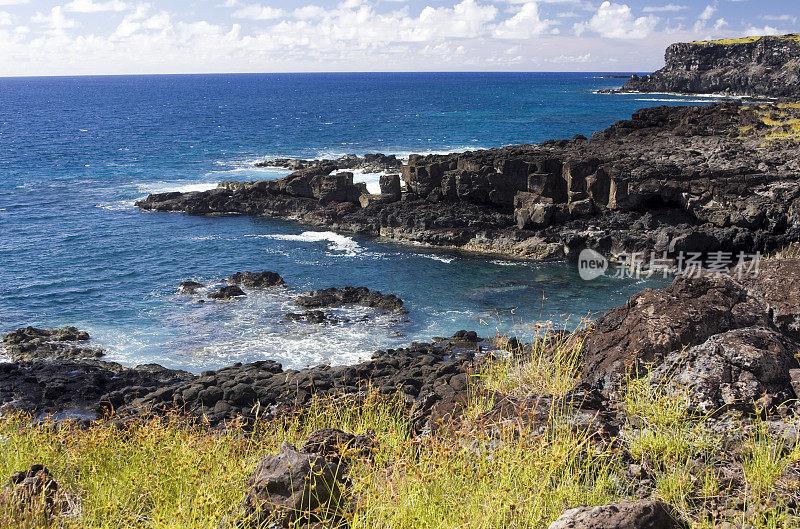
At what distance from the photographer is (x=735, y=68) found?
425 feet

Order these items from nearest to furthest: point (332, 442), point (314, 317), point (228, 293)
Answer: point (332, 442), point (314, 317), point (228, 293)

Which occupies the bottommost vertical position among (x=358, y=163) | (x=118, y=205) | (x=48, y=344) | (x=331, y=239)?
(x=48, y=344)

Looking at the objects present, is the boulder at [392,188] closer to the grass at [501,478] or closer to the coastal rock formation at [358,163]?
the coastal rock formation at [358,163]

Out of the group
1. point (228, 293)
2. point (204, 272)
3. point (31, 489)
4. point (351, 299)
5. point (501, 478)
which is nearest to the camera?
point (501, 478)

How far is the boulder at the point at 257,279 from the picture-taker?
91.9 feet

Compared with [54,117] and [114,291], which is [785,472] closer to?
[114,291]

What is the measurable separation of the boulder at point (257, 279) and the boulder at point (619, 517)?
2523cm

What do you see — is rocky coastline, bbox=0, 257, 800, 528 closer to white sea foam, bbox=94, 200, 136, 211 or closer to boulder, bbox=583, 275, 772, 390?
boulder, bbox=583, 275, 772, 390

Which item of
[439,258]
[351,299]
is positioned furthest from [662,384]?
[439,258]

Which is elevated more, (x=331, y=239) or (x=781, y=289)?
(x=781, y=289)

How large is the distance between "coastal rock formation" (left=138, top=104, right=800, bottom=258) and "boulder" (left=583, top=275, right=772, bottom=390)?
2158 centimetres

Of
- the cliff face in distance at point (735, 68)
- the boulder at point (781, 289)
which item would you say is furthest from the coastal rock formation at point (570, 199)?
the cliff face in distance at point (735, 68)

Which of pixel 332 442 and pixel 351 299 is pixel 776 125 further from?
pixel 332 442

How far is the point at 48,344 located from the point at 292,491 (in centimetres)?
2073
